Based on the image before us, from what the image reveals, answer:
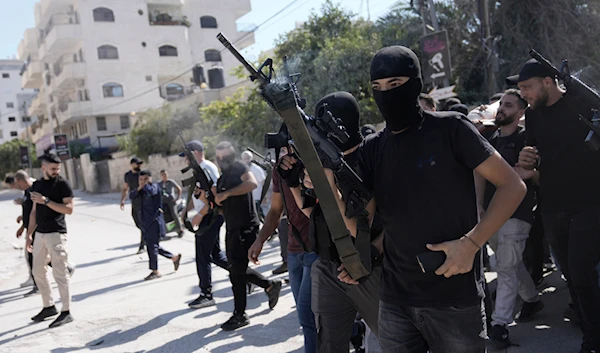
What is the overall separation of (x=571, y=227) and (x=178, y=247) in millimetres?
9047

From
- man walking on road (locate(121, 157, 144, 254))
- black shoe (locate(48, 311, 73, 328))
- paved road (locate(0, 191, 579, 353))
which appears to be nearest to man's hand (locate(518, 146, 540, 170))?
paved road (locate(0, 191, 579, 353))

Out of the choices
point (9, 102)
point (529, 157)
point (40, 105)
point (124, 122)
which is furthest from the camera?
point (9, 102)

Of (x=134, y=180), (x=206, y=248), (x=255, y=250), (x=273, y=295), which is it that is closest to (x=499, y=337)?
(x=255, y=250)

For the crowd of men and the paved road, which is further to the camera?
the paved road

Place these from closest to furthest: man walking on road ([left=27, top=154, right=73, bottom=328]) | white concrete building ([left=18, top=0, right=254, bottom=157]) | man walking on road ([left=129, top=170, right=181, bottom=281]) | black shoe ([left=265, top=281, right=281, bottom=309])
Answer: black shoe ([left=265, top=281, right=281, bottom=309]) → man walking on road ([left=27, top=154, right=73, bottom=328]) → man walking on road ([left=129, top=170, right=181, bottom=281]) → white concrete building ([left=18, top=0, right=254, bottom=157])

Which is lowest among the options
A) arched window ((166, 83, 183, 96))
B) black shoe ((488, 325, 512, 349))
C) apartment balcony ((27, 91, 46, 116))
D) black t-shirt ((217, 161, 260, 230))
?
black shoe ((488, 325, 512, 349))

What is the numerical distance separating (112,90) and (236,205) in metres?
43.2

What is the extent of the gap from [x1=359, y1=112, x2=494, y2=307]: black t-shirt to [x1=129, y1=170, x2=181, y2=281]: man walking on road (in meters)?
6.66

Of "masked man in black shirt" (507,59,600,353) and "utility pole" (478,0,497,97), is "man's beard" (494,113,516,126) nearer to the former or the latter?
"masked man in black shirt" (507,59,600,353)

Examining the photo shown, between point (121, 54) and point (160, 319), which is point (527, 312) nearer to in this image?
point (160, 319)

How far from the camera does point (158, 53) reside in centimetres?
4744

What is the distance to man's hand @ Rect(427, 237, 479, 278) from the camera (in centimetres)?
215

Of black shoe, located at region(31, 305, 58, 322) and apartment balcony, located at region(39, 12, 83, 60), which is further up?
apartment balcony, located at region(39, 12, 83, 60)

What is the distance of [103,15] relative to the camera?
45219 mm
